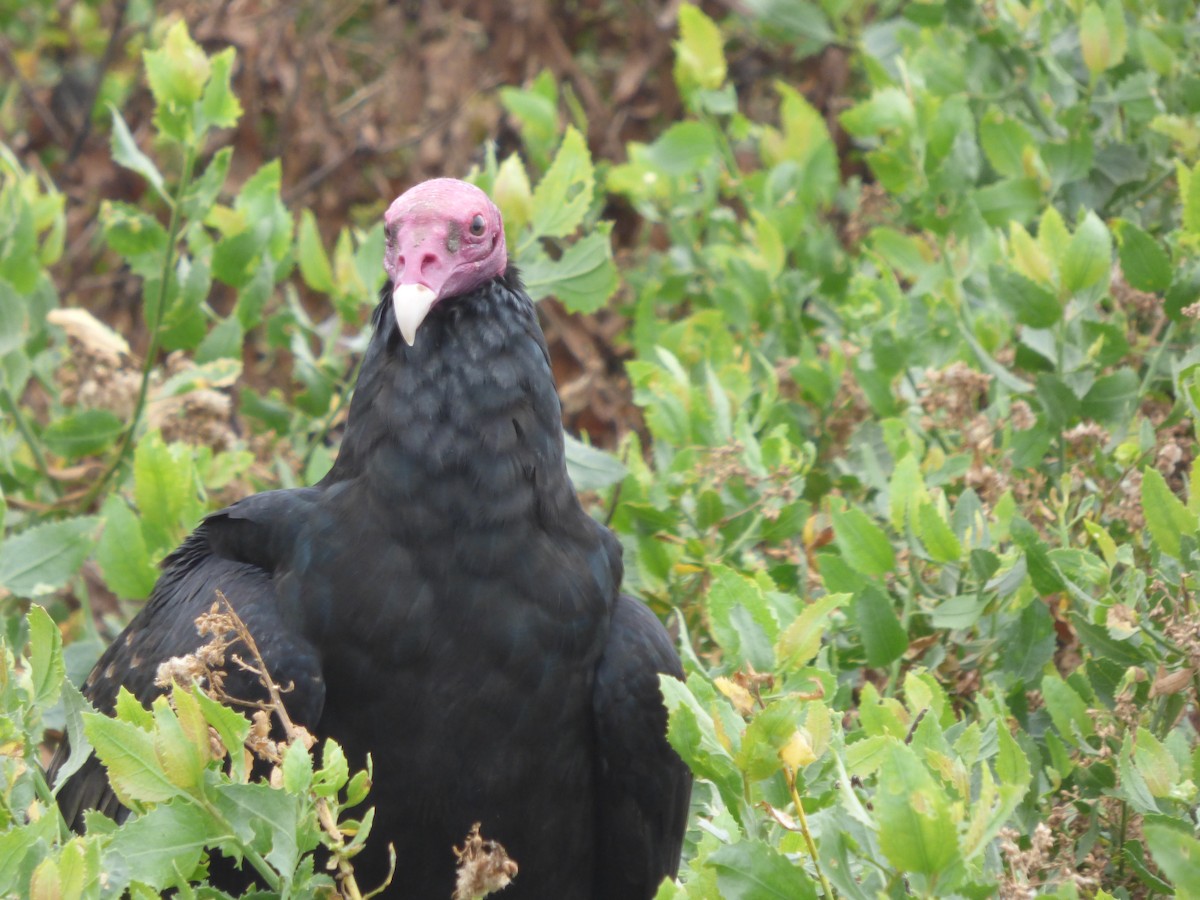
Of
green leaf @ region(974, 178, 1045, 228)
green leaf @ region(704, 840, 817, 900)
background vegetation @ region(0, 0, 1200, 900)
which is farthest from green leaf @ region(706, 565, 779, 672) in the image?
green leaf @ region(974, 178, 1045, 228)

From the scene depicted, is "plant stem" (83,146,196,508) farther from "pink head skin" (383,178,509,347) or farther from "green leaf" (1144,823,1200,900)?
"green leaf" (1144,823,1200,900)

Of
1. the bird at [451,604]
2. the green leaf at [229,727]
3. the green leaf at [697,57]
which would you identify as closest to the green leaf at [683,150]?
the green leaf at [697,57]

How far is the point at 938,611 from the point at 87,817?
1546 millimetres

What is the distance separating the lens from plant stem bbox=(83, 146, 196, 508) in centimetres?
390

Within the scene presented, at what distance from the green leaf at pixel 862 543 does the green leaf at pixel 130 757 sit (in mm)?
1458

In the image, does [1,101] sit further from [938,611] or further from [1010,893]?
[1010,893]

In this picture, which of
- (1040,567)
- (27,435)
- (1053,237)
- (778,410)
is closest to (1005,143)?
(1053,237)

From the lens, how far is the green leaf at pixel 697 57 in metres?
4.77

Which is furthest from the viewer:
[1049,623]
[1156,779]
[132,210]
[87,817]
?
[132,210]

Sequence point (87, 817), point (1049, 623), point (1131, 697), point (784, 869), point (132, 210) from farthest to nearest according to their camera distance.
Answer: point (132, 210), point (1049, 623), point (1131, 697), point (87, 817), point (784, 869)

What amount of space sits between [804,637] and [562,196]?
5.16 ft

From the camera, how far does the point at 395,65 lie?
6676 millimetres

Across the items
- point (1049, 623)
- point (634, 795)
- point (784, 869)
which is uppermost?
point (784, 869)

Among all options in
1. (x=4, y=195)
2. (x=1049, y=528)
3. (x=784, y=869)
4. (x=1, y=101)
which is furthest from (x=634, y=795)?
(x=1, y=101)
